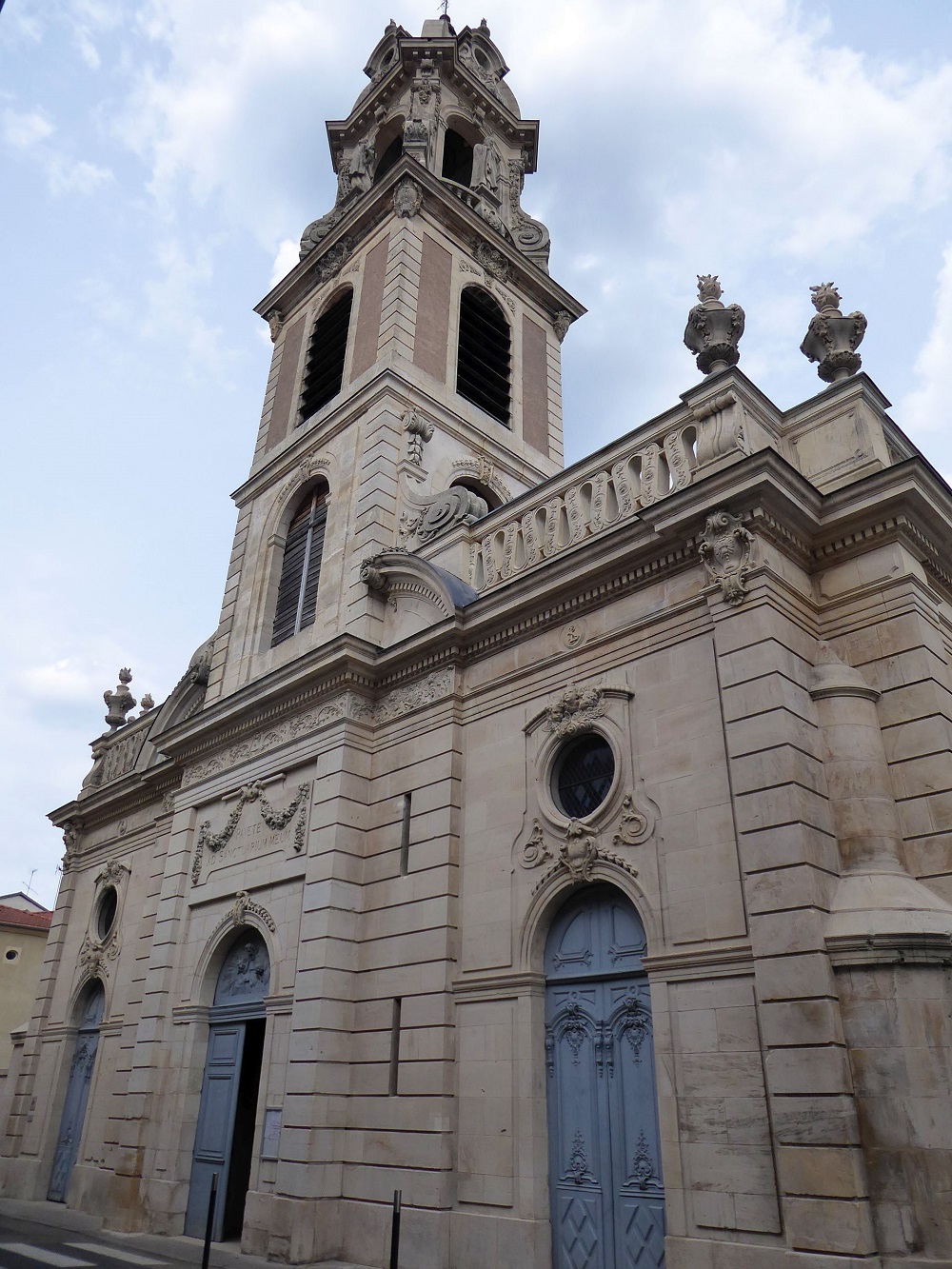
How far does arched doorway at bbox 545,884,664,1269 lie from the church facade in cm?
4

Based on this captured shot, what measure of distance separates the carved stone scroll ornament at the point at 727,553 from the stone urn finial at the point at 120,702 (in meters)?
17.6

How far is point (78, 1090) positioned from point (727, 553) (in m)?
16.6

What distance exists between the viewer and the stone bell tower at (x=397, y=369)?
16.8m

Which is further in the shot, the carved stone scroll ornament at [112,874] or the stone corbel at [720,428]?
the carved stone scroll ornament at [112,874]

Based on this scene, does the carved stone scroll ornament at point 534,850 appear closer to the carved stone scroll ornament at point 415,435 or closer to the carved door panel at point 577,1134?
the carved door panel at point 577,1134

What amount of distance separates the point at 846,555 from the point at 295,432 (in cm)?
1249

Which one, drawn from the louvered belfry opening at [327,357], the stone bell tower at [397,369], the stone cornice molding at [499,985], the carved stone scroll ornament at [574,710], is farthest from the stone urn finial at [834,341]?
the louvered belfry opening at [327,357]

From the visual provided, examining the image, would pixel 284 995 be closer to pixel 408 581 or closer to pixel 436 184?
pixel 408 581

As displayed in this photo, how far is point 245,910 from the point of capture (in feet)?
47.7

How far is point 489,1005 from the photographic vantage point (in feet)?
36.3

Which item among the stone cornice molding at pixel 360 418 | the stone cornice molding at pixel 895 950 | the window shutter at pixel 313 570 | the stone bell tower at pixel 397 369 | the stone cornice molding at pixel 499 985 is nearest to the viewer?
the stone cornice molding at pixel 895 950

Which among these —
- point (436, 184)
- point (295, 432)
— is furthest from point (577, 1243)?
point (436, 184)

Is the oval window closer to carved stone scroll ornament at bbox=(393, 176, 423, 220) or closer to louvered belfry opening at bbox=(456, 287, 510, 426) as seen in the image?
louvered belfry opening at bbox=(456, 287, 510, 426)

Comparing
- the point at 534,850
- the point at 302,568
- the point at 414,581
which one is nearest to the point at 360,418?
the point at 302,568
